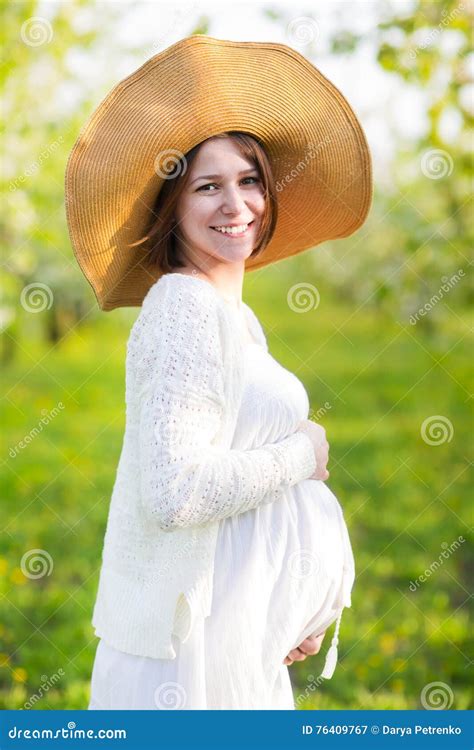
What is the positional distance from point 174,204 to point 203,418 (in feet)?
1.65

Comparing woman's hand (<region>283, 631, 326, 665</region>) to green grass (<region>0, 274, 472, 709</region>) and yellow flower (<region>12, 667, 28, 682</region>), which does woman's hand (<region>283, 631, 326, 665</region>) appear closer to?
green grass (<region>0, 274, 472, 709</region>)

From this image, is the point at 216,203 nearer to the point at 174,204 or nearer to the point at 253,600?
the point at 174,204

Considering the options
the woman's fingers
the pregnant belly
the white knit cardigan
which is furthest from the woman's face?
the woman's fingers

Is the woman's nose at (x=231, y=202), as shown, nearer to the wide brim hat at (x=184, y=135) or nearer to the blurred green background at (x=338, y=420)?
the wide brim hat at (x=184, y=135)

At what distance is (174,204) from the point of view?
210cm

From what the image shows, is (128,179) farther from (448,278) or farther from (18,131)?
(18,131)

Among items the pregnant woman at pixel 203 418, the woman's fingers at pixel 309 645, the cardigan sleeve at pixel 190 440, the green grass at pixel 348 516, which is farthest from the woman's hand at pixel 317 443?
the green grass at pixel 348 516

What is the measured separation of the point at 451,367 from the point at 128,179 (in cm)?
945

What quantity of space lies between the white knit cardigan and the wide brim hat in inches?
10.2

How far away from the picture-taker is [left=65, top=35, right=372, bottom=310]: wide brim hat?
2059 millimetres

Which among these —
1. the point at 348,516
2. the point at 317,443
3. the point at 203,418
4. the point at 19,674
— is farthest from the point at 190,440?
the point at 348,516

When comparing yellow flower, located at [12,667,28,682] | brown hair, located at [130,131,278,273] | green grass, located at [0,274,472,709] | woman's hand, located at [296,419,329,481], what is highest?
brown hair, located at [130,131,278,273]

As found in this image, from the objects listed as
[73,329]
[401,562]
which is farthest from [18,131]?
[73,329]

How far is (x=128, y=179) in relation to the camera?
211 centimetres
